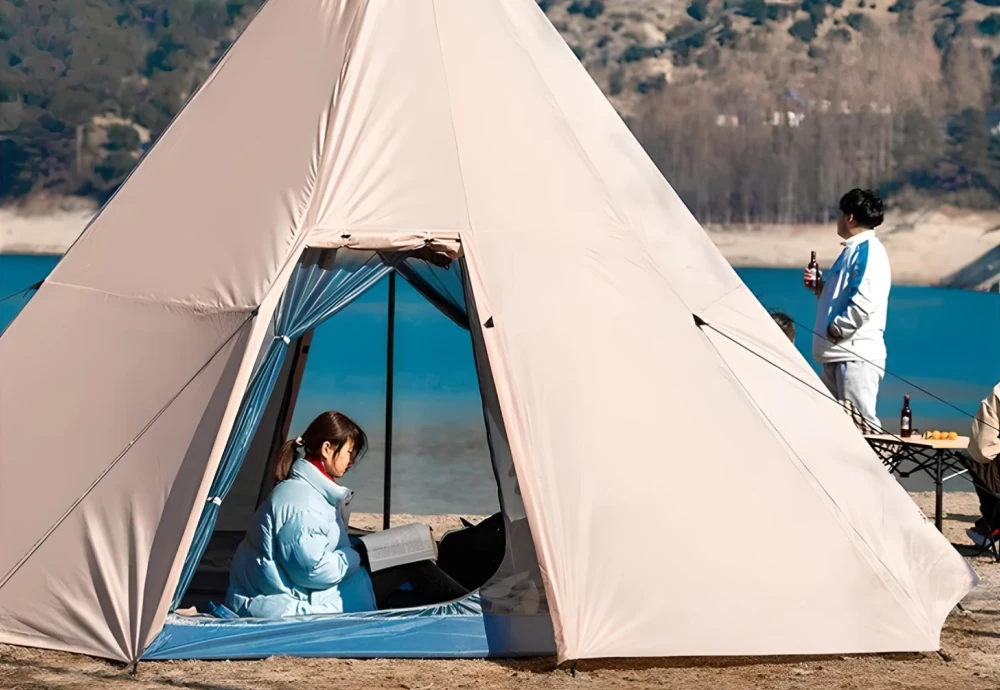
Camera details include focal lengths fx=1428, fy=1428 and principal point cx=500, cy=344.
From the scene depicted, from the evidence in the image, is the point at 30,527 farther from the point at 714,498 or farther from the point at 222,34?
the point at 222,34

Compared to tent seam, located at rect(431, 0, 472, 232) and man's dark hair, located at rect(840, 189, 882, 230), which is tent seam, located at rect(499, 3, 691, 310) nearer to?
tent seam, located at rect(431, 0, 472, 232)

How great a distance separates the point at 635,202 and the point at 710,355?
0.68 metres

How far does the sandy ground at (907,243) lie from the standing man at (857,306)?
26.2 m

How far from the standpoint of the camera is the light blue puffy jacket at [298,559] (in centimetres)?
468

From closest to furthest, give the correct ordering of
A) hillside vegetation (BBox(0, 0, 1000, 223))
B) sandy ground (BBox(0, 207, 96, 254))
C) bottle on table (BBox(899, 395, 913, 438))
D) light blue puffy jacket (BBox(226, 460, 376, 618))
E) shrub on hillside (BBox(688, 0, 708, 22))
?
light blue puffy jacket (BBox(226, 460, 376, 618)), bottle on table (BBox(899, 395, 913, 438)), sandy ground (BBox(0, 207, 96, 254)), hillside vegetation (BBox(0, 0, 1000, 223)), shrub on hillside (BBox(688, 0, 708, 22))

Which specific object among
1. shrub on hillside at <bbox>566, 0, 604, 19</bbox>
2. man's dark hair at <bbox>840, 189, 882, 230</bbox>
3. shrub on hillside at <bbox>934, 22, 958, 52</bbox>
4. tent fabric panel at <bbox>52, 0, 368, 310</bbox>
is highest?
shrub on hillside at <bbox>566, 0, 604, 19</bbox>

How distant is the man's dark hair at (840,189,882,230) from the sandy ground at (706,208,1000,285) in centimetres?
2623

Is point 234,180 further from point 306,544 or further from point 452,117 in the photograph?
point 306,544

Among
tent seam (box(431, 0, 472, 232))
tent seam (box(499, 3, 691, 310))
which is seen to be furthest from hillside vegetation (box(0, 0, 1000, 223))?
tent seam (box(431, 0, 472, 232))

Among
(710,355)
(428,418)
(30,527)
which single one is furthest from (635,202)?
(428,418)

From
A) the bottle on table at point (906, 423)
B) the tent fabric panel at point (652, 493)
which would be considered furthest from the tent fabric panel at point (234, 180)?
the bottle on table at point (906, 423)

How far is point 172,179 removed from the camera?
518 centimetres

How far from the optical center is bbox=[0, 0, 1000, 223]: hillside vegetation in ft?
114

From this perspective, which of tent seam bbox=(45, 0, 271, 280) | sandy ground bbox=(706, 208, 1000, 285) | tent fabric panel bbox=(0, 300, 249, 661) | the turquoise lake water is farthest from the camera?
sandy ground bbox=(706, 208, 1000, 285)
